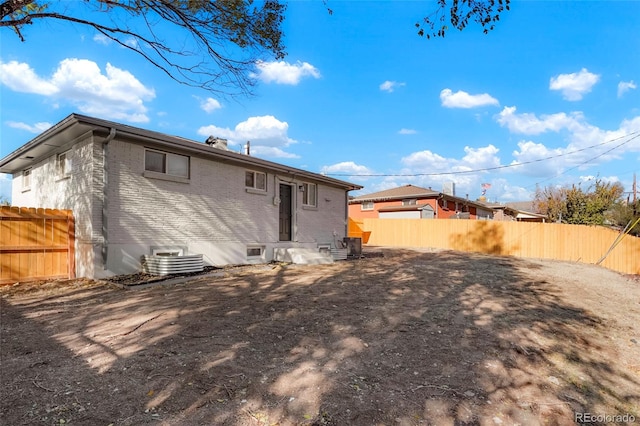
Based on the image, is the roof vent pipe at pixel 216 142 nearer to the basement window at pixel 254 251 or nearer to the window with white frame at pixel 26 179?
the basement window at pixel 254 251

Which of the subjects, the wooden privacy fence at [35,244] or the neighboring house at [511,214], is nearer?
the wooden privacy fence at [35,244]

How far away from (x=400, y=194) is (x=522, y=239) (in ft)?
40.6

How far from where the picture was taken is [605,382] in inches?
151

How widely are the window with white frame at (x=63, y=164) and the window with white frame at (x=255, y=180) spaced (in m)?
4.77

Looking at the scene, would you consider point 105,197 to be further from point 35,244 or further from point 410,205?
point 410,205

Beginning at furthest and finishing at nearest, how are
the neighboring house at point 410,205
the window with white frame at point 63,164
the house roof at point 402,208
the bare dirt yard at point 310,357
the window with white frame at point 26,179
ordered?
the neighboring house at point 410,205 → the house roof at point 402,208 → the window with white frame at point 26,179 → the window with white frame at point 63,164 → the bare dirt yard at point 310,357

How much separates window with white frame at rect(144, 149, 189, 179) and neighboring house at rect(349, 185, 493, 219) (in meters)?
21.2

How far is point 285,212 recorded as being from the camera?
44.0 ft

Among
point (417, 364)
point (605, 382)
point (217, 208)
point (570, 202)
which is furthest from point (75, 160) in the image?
point (570, 202)

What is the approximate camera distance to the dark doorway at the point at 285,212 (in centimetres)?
1323

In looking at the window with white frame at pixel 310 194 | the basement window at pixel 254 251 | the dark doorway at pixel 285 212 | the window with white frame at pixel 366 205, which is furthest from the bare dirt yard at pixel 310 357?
the window with white frame at pixel 366 205

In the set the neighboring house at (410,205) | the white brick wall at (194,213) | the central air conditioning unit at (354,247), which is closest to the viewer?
the white brick wall at (194,213)

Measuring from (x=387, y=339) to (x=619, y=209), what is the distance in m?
19.9

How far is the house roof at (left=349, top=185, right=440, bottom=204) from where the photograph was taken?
28.5 meters
